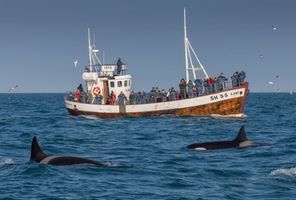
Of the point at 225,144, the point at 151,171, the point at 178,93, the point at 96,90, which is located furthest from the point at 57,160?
the point at 96,90

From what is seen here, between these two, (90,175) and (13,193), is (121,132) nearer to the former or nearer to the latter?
Answer: (90,175)

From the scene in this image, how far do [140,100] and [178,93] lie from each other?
13.5 feet

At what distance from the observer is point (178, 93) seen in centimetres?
5966

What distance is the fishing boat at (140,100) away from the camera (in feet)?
191

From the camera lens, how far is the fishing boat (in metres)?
58.1

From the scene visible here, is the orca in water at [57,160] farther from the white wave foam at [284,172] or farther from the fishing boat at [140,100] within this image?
the fishing boat at [140,100]

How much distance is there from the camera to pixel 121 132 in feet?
139

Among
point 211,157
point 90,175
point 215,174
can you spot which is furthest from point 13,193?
point 211,157

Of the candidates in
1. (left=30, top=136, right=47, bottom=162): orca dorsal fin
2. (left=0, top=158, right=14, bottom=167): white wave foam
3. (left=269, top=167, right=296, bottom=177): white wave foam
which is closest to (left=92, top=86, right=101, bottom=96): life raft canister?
(left=0, top=158, right=14, bottom=167): white wave foam

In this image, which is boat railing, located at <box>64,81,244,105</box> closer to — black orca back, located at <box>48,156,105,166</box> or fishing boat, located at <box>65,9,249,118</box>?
fishing boat, located at <box>65,9,249,118</box>

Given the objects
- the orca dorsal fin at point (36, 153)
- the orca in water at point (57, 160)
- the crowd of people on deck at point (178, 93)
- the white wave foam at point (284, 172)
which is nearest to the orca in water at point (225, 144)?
the white wave foam at point (284, 172)

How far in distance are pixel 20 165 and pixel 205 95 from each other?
3633 cm

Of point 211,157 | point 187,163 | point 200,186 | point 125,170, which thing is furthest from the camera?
point 211,157

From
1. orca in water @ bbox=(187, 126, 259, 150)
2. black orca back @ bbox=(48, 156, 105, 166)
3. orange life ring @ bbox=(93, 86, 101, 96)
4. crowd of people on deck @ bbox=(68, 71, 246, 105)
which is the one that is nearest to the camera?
black orca back @ bbox=(48, 156, 105, 166)
